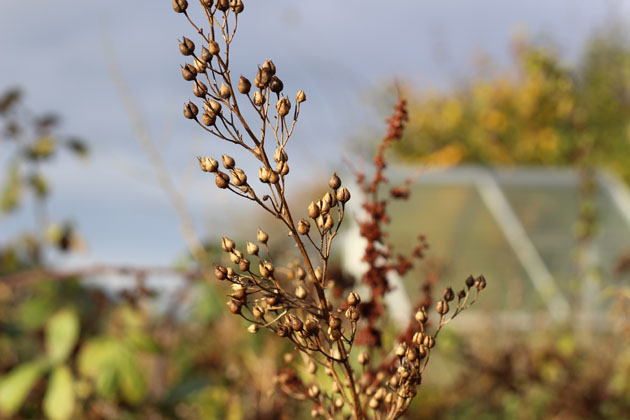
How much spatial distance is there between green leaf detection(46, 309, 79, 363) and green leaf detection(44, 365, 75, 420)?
0.08 m

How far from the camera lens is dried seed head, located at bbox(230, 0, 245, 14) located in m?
1.01

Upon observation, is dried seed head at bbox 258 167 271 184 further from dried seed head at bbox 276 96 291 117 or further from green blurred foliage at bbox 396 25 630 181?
green blurred foliage at bbox 396 25 630 181

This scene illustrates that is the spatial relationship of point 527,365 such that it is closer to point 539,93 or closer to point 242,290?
point 242,290

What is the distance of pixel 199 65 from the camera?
970 millimetres

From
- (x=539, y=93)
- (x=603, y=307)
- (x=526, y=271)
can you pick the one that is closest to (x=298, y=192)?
(x=539, y=93)

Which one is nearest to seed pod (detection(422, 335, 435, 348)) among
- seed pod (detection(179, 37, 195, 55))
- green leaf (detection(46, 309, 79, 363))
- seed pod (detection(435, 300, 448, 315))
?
seed pod (detection(435, 300, 448, 315))

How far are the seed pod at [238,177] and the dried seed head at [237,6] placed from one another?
246mm

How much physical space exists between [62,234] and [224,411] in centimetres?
144

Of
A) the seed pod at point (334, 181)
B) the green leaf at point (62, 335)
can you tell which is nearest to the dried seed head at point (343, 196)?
the seed pod at point (334, 181)

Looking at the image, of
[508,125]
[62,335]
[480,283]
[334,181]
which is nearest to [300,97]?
[334,181]

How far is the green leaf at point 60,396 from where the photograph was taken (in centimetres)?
276

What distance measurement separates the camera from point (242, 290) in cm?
95

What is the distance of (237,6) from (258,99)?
14 centimetres

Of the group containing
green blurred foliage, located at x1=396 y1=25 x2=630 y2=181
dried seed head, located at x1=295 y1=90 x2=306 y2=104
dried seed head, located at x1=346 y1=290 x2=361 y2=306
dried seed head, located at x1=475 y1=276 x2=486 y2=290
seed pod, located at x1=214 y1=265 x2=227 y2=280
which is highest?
green blurred foliage, located at x1=396 y1=25 x2=630 y2=181
